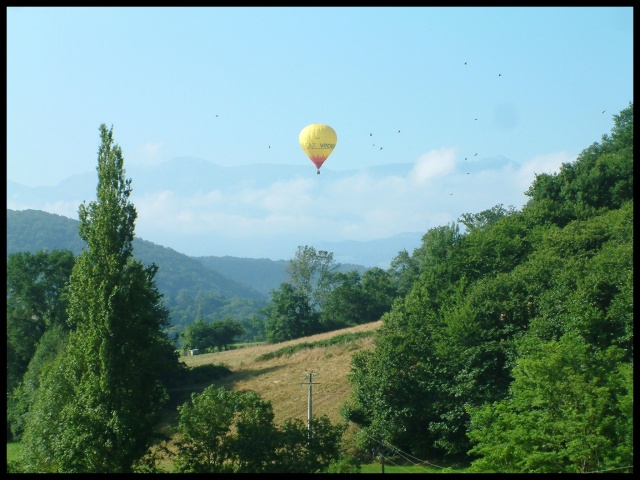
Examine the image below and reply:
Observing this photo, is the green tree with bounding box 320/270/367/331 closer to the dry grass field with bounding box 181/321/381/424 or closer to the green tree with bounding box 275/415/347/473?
the dry grass field with bounding box 181/321/381/424

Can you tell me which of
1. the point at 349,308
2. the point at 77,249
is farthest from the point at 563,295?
the point at 77,249

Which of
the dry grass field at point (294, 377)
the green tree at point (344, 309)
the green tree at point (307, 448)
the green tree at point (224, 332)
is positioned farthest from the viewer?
the green tree at point (224, 332)

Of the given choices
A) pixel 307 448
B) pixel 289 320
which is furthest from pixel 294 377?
pixel 307 448

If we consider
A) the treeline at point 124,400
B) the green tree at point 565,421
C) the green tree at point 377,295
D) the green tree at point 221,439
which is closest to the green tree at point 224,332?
the green tree at point 377,295

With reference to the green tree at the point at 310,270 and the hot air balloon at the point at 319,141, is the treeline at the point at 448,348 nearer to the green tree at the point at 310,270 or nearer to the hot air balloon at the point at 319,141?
the hot air balloon at the point at 319,141

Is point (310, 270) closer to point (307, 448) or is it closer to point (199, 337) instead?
point (199, 337)
